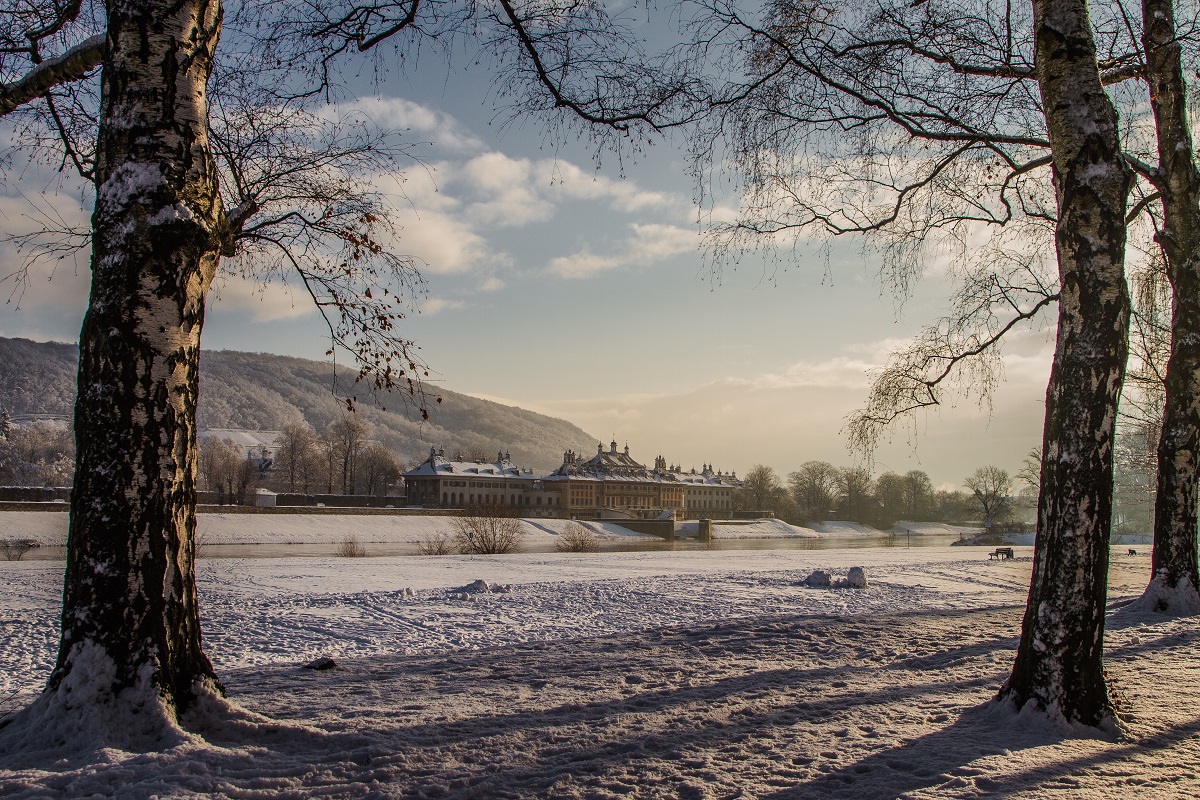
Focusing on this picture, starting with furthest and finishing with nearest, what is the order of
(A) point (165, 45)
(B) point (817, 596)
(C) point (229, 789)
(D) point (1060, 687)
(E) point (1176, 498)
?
(B) point (817, 596), (E) point (1176, 498), (D) point (1060, 687), (A) point (165, 45), (C) point (229, 789)

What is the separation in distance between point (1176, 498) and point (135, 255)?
12.4 m

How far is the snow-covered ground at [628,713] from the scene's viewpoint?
3.50m

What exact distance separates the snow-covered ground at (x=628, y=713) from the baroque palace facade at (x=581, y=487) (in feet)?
306

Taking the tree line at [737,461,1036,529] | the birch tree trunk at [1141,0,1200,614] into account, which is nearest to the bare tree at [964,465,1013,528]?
the tree line at [737,461,1036,529]

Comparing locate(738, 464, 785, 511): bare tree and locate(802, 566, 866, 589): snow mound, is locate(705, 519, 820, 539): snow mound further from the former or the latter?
locate(802, 566, 866, 589): snow mound

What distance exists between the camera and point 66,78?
598cm

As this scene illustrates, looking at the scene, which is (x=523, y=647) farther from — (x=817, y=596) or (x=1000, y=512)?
→ (x=1000, y=512)

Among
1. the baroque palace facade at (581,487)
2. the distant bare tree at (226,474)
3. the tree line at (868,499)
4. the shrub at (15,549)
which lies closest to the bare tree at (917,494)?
the tree line at (868,499)

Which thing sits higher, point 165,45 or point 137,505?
point 165,45

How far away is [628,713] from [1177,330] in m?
10.1

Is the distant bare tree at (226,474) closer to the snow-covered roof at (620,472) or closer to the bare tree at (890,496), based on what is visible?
the snow-covered roof at (620,472)

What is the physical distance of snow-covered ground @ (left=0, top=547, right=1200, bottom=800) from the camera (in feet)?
11.5

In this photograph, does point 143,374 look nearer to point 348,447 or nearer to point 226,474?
point 348,447

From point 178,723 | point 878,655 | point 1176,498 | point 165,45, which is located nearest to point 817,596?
point 1176,498
